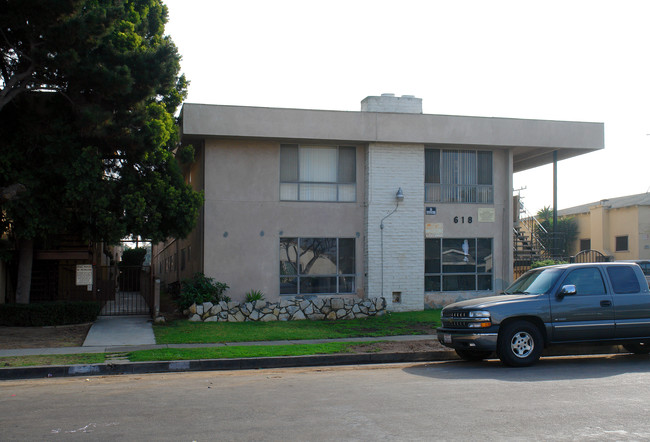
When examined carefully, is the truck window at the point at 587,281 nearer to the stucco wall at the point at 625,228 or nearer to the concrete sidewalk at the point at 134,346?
the concrete sidewalk at the point at 134,346

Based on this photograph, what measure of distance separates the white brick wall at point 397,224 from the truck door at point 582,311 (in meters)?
9.01

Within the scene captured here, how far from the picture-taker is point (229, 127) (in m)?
18.8

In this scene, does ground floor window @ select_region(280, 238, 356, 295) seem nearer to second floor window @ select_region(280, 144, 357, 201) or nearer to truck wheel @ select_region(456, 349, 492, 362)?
second floor window @ select_region(280, 144, 357, 201)

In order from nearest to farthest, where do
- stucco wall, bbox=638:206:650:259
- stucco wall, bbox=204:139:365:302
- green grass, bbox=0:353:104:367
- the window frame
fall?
green grass, bbox=0:353:104:367
stucco wall, bbox=204:139:365:302
stucco wall, bbox=638:206:650:259
the window frame

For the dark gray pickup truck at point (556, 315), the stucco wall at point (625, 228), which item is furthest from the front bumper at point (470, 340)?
the stucco wall at point (625, 228)

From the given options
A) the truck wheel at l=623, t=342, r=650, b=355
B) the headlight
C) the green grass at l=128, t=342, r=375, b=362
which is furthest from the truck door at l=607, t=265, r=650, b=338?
the green grass at l=128, t=342, r=375, b=362

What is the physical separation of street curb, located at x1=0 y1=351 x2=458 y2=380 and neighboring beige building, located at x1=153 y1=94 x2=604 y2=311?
287 inches

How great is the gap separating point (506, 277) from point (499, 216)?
82.5 inches

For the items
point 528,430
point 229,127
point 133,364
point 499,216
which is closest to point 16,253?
point 229,127

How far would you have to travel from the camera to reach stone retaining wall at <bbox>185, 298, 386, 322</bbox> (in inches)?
704

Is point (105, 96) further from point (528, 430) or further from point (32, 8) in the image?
point (528, 430)

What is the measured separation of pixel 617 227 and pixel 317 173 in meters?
27.8

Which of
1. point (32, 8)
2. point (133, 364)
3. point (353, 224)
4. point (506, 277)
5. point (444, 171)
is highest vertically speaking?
point (32, 8)

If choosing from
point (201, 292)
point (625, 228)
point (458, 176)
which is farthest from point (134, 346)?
point (625, 228)
